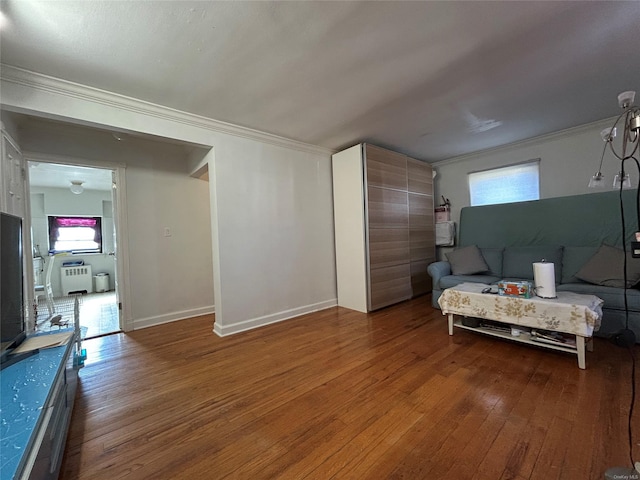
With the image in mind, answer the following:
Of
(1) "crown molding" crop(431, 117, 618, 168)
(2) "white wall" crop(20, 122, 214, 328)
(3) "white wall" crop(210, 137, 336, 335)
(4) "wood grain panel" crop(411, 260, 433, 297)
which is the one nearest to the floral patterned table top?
(4) "wood grain panel" crop(411, 260, 433, 297)

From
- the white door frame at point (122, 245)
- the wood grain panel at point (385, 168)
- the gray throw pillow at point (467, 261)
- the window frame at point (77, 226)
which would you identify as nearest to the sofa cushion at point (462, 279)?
→ the gray throw pillow at point (467, 261)

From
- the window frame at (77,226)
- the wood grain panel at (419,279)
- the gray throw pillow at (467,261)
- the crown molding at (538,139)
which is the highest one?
the crown molding at (538,139)

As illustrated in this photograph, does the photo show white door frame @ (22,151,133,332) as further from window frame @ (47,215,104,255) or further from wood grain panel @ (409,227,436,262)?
window frame @ (47,215,104,255)

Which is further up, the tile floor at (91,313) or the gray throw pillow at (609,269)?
the gray throw pillow at (609,269)

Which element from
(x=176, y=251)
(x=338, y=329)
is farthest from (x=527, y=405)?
(x=176, y=251)

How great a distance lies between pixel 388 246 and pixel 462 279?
1025mm

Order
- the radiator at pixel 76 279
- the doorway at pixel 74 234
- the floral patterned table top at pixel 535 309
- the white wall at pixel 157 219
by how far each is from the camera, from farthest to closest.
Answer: the radiator at pixel 76 279 → the doorway at pixel 74 234 → the white wall at pixel 157 219 → the floral patterned table top at pixel 535 309

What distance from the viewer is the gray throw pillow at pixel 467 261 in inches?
134

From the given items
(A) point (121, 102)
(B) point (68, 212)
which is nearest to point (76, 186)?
(B) point (68, 212)

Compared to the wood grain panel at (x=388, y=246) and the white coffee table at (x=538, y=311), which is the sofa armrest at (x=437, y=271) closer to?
the wood grain panel at (x=388, y=246)

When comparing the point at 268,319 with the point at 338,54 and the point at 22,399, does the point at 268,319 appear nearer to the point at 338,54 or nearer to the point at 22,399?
the point at 22,399

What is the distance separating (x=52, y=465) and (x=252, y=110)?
2.80 m

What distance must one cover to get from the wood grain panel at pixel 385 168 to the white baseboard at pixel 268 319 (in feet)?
6.18

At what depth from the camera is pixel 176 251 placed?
3.54 meters
